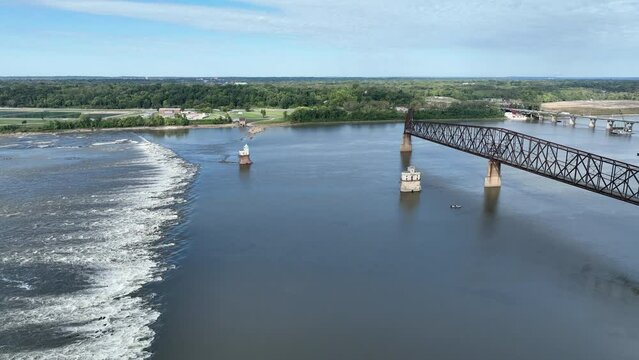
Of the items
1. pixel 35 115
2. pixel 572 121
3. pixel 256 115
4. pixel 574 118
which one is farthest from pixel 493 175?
pixel 35 115

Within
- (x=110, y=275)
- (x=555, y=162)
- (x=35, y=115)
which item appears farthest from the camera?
(x=35, y=115)

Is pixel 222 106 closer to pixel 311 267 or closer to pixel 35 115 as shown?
pixel 35 115

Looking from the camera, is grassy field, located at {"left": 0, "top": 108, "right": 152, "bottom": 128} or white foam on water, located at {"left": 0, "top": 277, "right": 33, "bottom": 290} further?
grassy field, located at {"left": 0, "top": 108, "right": 152, "bottom": 128}

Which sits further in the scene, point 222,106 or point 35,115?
point 222,106

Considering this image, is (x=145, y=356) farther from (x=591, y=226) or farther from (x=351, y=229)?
(x=591, y=226)

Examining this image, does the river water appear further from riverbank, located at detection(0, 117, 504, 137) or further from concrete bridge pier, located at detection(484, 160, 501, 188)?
riverbank, located at detection(0, 117, 504, 137)

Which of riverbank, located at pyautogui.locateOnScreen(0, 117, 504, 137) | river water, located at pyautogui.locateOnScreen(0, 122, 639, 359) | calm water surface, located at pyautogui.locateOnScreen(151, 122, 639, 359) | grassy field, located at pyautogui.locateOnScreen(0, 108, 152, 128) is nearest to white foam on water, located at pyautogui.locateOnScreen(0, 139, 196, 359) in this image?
river water, located at pyautogui.locateOnScreen(0, 122, 639, 359)
